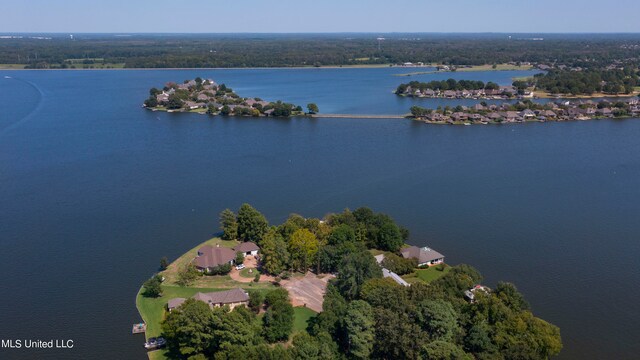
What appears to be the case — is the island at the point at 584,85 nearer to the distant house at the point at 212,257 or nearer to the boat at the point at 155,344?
the distant house at the point at 212,257

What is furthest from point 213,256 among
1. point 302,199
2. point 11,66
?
point 11,66

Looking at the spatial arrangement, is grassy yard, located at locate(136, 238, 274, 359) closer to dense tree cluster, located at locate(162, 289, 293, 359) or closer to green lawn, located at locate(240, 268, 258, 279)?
green lawn, located at locate(240, 268, 258, 279)

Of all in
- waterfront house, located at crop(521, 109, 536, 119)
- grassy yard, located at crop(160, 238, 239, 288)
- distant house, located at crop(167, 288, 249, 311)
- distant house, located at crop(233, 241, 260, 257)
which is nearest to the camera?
distant house, located at crop(167, 288, 249, 311)

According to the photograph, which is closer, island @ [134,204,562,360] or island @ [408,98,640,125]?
island @ [134,204,562,360]

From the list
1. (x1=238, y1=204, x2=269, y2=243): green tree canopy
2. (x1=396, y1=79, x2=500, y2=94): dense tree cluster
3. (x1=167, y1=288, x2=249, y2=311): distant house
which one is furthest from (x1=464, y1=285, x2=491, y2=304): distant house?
(x1=396, y1=79, x2=500, y2=94): dense tree cluster

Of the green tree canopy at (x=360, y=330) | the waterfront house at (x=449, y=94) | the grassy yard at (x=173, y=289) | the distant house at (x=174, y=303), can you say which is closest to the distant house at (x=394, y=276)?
the green tree canopy at (x=360, y=330)
